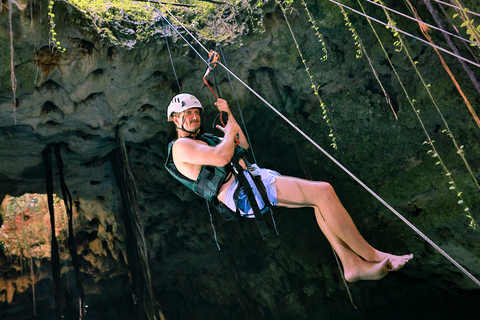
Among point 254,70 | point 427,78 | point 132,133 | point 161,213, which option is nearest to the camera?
point 427,78

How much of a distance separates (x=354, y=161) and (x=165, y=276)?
3742 mm

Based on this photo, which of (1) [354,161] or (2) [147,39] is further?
(1) [354,161]

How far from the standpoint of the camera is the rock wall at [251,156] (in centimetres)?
379

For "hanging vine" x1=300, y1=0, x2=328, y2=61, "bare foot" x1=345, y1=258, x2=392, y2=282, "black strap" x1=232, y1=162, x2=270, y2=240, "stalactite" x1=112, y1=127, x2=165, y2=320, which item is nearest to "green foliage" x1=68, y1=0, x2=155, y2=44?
"stalactite" x1=112, y1=127, x2=165, y2=320

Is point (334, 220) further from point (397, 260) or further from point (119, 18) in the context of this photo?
point (119, 18)

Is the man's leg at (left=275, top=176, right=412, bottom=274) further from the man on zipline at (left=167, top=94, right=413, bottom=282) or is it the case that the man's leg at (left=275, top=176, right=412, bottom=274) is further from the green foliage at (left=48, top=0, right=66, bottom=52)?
the green foliage at (left=48, top=0, right=66, bottom=52)

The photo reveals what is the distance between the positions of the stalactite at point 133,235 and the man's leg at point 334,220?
305 cm

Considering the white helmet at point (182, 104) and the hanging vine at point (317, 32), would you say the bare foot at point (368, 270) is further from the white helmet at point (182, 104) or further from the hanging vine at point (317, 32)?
the hanging vine at point (317, 32)

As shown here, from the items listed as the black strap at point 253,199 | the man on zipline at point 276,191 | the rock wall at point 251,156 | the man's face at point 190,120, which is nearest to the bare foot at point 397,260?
the man on zipline at point 276,191

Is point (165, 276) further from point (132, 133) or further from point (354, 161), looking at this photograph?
point (354, 161)

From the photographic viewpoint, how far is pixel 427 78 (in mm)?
3807

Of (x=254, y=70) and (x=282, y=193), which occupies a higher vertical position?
(x=254, y=70)

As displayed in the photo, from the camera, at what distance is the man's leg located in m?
Answer: 2.25

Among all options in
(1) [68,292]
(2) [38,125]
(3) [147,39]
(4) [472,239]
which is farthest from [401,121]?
(1) [68,292]
